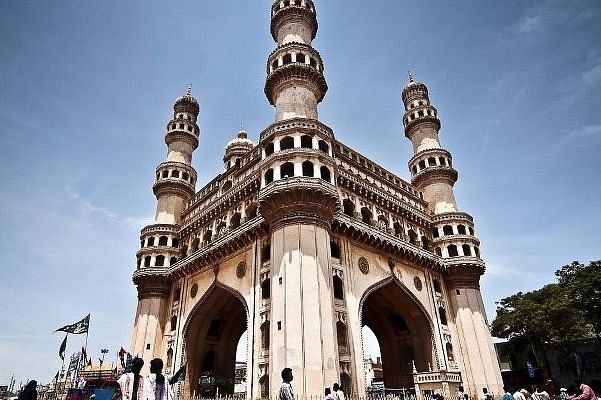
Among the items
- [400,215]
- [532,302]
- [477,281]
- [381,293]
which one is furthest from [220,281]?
[532,302]

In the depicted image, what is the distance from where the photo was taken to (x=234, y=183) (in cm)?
3359

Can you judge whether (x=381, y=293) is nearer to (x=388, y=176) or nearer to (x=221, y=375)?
(x=388, y=176)

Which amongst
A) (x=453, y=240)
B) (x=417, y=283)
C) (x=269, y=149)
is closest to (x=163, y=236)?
(x=269, y=149)

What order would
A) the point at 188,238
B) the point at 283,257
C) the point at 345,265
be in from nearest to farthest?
the point at 283,257, the point at 345,265, the point at 188,238

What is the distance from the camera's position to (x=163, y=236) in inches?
1387

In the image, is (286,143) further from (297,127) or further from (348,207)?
(348,207)

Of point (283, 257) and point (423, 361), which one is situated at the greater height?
point (283, 257)

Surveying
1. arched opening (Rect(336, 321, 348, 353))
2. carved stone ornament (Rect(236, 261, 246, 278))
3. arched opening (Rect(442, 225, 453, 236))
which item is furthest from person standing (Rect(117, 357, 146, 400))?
arched opening (Rect(442, 225, 453, 236))

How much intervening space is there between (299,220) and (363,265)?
20.2ft

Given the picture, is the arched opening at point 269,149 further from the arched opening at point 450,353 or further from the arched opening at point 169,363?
the arched opening at point 450,353

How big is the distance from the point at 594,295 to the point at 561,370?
12615mm

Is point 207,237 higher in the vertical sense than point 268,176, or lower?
lower

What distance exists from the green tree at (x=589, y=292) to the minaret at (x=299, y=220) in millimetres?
27610

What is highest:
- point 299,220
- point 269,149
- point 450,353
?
point 269,149
